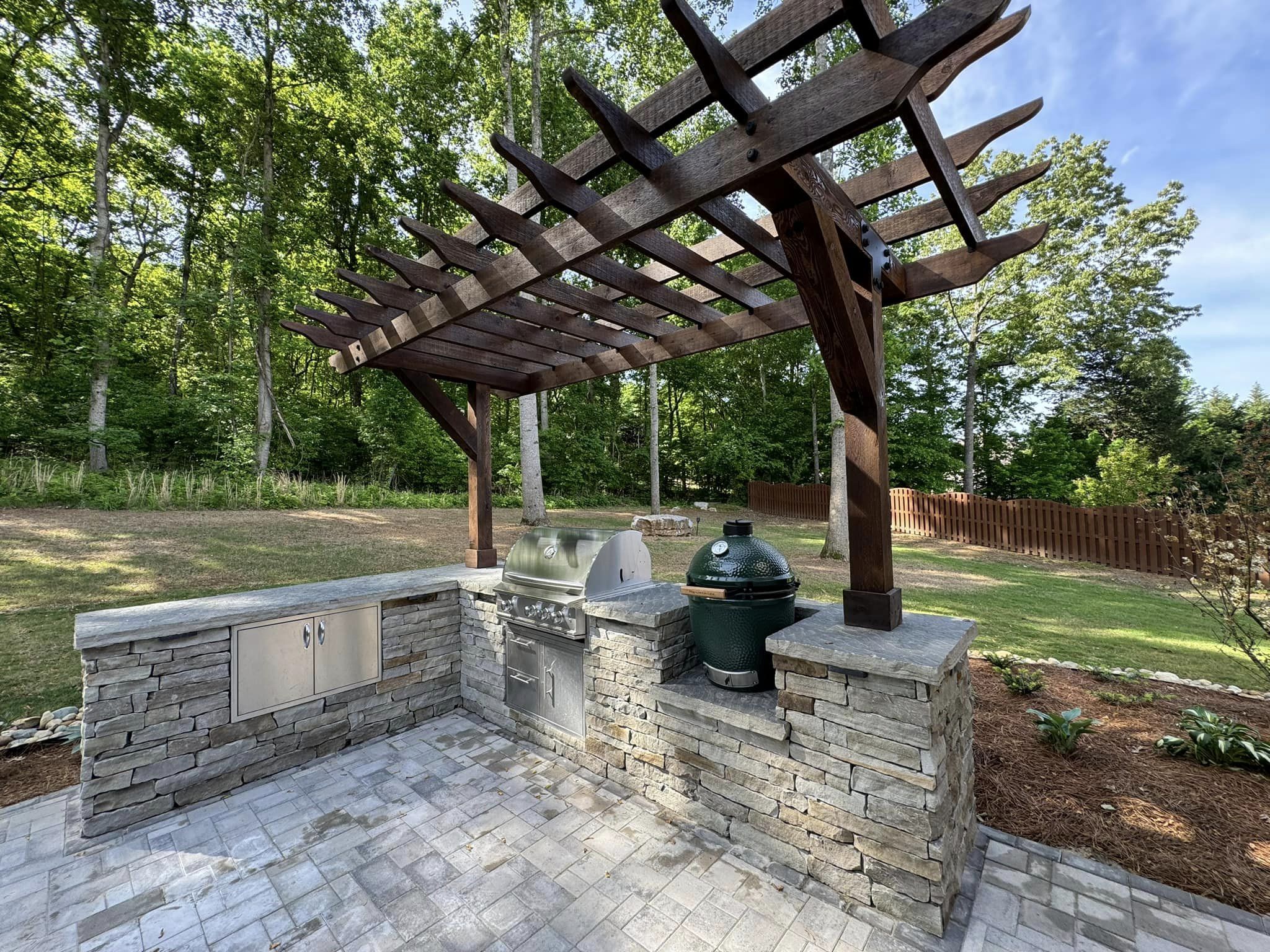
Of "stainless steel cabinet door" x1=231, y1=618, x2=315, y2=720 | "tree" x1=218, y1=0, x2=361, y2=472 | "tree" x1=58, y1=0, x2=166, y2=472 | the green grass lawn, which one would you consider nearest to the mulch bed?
the green grass lawn

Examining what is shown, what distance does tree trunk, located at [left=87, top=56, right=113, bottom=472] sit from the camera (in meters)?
8.62

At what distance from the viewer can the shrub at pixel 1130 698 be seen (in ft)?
10.5

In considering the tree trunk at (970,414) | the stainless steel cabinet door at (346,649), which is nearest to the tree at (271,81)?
the stainless steel cabinet door at (346,649)

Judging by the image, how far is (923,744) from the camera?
69.7 inches

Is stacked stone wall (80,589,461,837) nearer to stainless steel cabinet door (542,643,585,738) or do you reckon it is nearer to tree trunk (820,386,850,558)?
stainless steel cabinet door (542,643,585,738)

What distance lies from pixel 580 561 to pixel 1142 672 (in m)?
4.50

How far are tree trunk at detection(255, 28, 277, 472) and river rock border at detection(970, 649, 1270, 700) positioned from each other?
41.1 ft

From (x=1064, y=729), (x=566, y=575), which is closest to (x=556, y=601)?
(x=566, y=575)

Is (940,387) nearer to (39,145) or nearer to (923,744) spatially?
(923,744)

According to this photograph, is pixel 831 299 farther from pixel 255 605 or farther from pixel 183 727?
A: pixel 183 727

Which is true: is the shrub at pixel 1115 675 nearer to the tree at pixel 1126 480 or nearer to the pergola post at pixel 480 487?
the pergola post at pixel 480 487

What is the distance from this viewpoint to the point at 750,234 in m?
2.27

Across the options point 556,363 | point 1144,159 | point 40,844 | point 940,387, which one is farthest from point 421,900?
point 940,387

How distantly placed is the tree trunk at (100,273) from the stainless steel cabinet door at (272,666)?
9563mm
